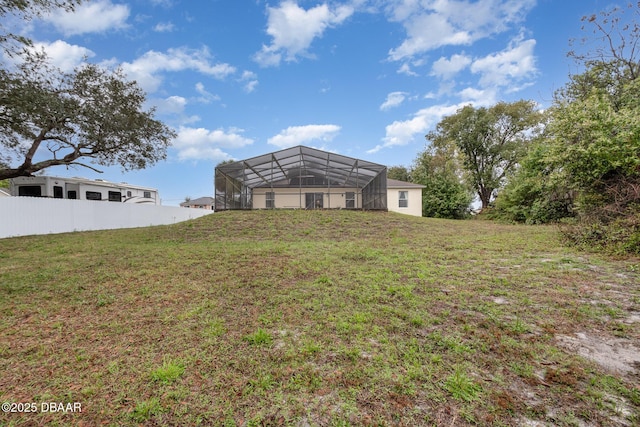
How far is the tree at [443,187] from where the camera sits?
20.2 meters

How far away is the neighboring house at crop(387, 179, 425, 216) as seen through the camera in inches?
773

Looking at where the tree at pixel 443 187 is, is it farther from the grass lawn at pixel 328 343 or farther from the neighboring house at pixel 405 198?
the grass lawn at pixel 328 343

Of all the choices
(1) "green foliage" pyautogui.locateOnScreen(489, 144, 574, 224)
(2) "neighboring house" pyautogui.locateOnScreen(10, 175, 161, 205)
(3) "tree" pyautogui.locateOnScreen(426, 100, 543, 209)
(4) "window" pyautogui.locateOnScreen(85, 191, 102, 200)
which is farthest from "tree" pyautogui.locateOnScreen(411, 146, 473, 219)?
(4) "window" pyautogui.locateOnScreen(85, 191, 102, 200)

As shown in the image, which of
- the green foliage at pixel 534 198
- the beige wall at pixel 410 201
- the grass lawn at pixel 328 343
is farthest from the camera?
the beige wall at pixel 410 201

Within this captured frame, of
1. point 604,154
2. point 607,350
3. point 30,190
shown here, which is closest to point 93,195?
point 30,190

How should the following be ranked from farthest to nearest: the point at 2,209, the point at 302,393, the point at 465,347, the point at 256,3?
the point at 2,209
the point at 256,3
the point at 465,347
the point at 302,393

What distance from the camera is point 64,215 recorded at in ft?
38.0

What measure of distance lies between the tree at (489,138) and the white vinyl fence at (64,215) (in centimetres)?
2477

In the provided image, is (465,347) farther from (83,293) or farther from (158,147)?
(158,147)

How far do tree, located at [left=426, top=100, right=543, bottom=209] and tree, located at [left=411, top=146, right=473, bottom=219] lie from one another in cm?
220

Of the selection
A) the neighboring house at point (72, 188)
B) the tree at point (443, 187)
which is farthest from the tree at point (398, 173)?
the neighboring house at point (72, 188)

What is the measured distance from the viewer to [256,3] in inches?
349

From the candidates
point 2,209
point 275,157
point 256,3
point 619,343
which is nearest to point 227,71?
point 256,3

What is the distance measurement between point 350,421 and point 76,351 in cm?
252
